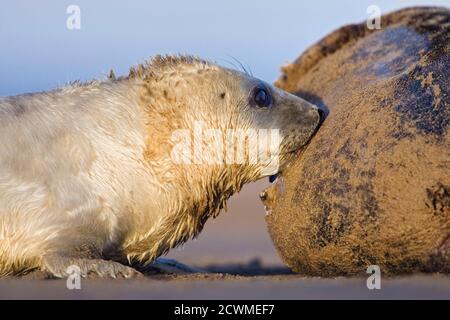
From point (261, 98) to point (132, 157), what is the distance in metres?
1.00

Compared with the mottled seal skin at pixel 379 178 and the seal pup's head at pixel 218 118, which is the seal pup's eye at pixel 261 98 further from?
the mottled seal skin at pixel 379 178

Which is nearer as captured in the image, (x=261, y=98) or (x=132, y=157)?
(x=132, y=157)

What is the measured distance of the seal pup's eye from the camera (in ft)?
20.4

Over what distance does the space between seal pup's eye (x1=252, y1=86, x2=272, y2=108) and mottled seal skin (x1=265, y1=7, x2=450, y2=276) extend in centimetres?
41

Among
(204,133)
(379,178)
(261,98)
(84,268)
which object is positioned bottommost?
(84,268)

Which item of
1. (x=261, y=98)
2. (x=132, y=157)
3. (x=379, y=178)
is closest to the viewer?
(x=379, y=178)

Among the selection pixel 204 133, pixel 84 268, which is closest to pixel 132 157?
pixel 204 133

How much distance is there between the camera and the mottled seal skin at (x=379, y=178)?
516cm

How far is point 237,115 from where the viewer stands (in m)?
6.11

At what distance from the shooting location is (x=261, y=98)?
6.23m

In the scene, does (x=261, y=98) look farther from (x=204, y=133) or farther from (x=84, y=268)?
(x=84, y=268)

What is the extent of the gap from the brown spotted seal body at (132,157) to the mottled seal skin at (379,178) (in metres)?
0.36

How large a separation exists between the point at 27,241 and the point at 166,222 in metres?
0.95

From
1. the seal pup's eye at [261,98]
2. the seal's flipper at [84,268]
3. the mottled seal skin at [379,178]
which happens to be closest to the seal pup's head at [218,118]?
the seal pup's eye at [261,98]
